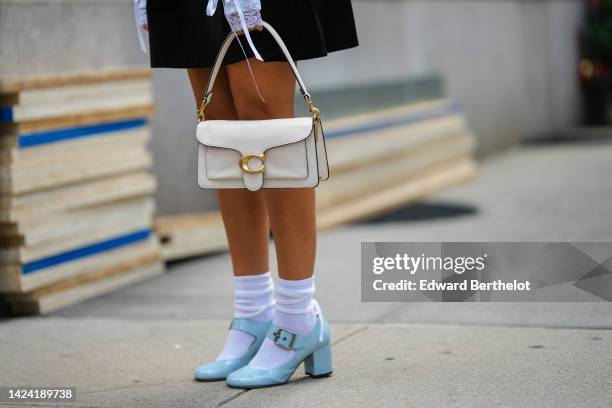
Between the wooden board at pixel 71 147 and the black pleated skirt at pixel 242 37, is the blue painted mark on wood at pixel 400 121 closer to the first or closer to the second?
the wooden board at pixel 71 147

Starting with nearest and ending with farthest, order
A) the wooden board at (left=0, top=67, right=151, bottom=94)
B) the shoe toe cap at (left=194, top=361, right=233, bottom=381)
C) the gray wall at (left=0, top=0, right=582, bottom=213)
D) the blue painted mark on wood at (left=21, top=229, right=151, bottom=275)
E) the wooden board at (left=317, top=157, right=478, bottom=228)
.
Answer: the shoe toe cap at (left=194, top=361, right=233, bottom=381) < the wooden board at (left=0, top=67, right=151, bottom=94) < the blue painted mark on wood at (left=21, top=229, right=151, bottom=275) < the gray wall at (left=0, top=0, right=582, bottom=213) < the wooden board at (left=317, top=157, right=478, bottom=228)

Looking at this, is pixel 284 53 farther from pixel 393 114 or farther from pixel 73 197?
pixel 393 114

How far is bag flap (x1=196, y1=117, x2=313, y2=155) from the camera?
2832 millimetres

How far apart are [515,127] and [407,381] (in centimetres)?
796

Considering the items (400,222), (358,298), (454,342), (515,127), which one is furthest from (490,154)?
(454,342)

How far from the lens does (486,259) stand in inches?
189

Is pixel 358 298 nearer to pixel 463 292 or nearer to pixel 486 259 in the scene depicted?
pixel 463 292

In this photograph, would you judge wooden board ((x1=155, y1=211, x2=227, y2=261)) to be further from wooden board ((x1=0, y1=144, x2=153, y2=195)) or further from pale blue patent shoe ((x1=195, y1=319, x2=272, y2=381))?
pale blue patent shoe ((x1=195, y1=319, x2=272, y2=381))

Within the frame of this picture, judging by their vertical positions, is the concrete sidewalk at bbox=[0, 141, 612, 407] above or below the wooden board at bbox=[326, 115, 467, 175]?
below

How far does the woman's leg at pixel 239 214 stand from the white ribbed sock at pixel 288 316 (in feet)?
0.43

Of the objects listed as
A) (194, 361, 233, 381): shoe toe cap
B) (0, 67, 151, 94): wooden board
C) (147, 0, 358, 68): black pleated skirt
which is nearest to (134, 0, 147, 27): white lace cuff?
(147, 0, 358, 68): black pleated skirt

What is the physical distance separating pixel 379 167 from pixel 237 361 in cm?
386

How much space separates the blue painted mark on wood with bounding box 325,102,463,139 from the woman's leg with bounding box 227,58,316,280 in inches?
128

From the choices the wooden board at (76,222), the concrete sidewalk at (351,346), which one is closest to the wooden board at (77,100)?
the wooden board at (76,222)
